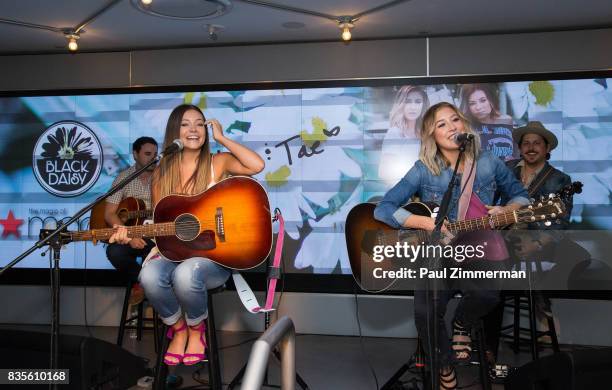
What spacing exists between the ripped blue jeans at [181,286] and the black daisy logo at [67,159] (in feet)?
9.19

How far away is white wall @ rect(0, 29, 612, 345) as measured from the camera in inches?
181

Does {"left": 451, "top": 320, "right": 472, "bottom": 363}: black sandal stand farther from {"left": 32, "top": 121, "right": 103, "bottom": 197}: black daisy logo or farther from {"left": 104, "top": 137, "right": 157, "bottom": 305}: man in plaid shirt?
{"left": 32, "top": 121, "right": 103, "bottom": 197}: black daisy logo

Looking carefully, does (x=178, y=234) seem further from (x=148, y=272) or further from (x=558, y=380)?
(x=558, y=380)

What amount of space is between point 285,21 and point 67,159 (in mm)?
2485

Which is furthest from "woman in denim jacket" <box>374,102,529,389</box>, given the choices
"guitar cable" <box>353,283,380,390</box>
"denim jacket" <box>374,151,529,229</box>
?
"guitar cable" <box>353,283,380,390</box>

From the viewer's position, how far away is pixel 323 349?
4.30 m

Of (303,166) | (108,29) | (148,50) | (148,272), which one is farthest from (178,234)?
(148,50)

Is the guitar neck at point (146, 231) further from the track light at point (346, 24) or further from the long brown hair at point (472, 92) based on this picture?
the long brown hair at point (472, 92)

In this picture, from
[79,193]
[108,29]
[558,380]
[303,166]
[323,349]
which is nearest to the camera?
[558,380]

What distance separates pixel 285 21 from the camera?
14.5 feet

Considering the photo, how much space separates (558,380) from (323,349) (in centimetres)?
258

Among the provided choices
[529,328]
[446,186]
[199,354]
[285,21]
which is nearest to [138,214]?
[199,354]

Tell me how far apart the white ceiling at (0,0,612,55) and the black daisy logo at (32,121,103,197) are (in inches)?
30.8

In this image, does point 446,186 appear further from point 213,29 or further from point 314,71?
point 213,29
